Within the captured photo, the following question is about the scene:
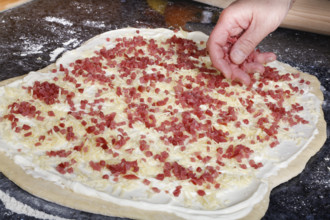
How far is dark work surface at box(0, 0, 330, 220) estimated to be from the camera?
1.89 metres

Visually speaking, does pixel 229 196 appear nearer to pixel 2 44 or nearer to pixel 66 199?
pixel 66 199

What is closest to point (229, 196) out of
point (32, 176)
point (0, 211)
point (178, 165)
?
point (178, 165)

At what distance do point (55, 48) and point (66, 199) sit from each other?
169cm

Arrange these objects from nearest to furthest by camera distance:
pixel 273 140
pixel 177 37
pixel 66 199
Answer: pixel 66 199 → pixel 273 140 → pixel 177 37

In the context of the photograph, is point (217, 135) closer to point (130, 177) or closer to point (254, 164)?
point (254, 164)

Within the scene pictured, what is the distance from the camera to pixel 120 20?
3.58 m

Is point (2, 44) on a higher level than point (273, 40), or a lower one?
higher

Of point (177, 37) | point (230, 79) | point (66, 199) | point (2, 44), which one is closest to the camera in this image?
point (66, 199)

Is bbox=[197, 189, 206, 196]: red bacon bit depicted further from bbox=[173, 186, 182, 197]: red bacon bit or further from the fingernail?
the fingernail

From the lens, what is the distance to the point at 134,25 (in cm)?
352

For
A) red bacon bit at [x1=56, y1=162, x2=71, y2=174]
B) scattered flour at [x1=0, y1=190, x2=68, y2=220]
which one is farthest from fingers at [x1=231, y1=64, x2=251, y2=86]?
scattered flour at [x1=0, y1=190, x2=68, y2=220]

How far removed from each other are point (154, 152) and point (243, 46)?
1.01 metres

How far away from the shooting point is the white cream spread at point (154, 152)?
1746 mm

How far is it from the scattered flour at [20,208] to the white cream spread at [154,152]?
0.15 metres
